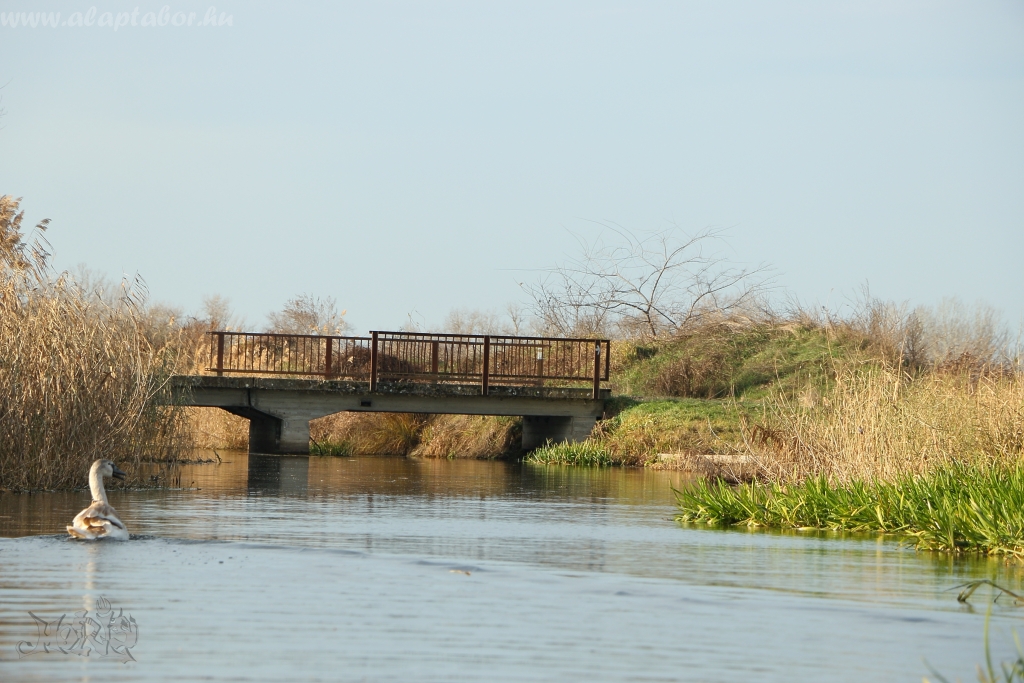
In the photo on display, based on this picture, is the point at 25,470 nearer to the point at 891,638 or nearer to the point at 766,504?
the point at 766,504

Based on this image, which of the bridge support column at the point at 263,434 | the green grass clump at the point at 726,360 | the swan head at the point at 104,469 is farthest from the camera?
the green grass clump at the point at 726,360

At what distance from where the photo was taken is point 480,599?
8.91 m

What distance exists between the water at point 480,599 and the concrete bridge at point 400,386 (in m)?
16.2

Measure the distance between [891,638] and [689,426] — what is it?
2304 centimetres

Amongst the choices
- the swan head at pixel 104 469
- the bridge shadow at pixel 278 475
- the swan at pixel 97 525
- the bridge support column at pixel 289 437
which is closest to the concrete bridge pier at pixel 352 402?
the bridge support column at pixel 289 437

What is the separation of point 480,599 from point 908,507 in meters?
6.59

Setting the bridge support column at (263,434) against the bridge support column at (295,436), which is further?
the bridge support column at (263,434)

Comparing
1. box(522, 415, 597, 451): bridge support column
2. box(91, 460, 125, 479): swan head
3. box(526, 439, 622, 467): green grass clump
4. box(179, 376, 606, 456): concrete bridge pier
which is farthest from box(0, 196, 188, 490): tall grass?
box(522, 415, 597, 451): bridge support column

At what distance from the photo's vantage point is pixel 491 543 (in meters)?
12.5

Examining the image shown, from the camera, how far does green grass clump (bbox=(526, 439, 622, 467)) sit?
30875 millimetres

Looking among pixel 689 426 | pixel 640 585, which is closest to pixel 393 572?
pixel 640 585

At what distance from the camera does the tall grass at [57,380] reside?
1678cm

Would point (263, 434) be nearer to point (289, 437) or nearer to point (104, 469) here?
point (289, 437)

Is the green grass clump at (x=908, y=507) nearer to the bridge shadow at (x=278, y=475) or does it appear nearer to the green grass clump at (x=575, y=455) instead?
the bridge shadow at (x=278, y=475)
